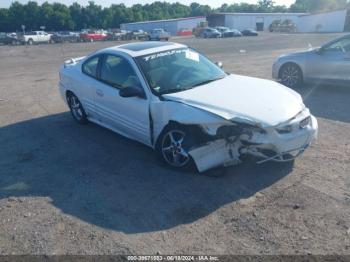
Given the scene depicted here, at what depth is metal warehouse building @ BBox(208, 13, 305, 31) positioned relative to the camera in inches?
3009

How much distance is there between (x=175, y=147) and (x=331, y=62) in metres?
5.70

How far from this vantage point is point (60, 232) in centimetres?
358

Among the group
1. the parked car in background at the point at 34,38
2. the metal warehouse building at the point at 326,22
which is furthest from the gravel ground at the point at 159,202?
the metal warehouse building at the point at 326,22

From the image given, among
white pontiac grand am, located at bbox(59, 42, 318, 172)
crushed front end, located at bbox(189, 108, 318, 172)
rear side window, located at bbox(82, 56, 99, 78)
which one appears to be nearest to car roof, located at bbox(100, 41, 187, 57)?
white pontiac grand am, located at bbox(59, 42, 318, 172)

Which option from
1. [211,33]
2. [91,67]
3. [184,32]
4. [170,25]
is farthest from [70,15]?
[91,67]

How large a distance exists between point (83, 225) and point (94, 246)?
0.41 meters

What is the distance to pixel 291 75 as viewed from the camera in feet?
30.8

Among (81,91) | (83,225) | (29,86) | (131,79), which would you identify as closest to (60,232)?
(83,225)

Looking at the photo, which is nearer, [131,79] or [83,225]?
[83,225]

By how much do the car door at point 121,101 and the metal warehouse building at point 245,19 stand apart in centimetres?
7474

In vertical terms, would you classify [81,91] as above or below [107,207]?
above

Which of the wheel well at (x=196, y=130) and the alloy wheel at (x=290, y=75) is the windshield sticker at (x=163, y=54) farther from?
the alloy wheel at (x=290, y=75)

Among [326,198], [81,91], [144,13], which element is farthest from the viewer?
[144,13]

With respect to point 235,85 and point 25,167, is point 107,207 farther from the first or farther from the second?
point 235,85
